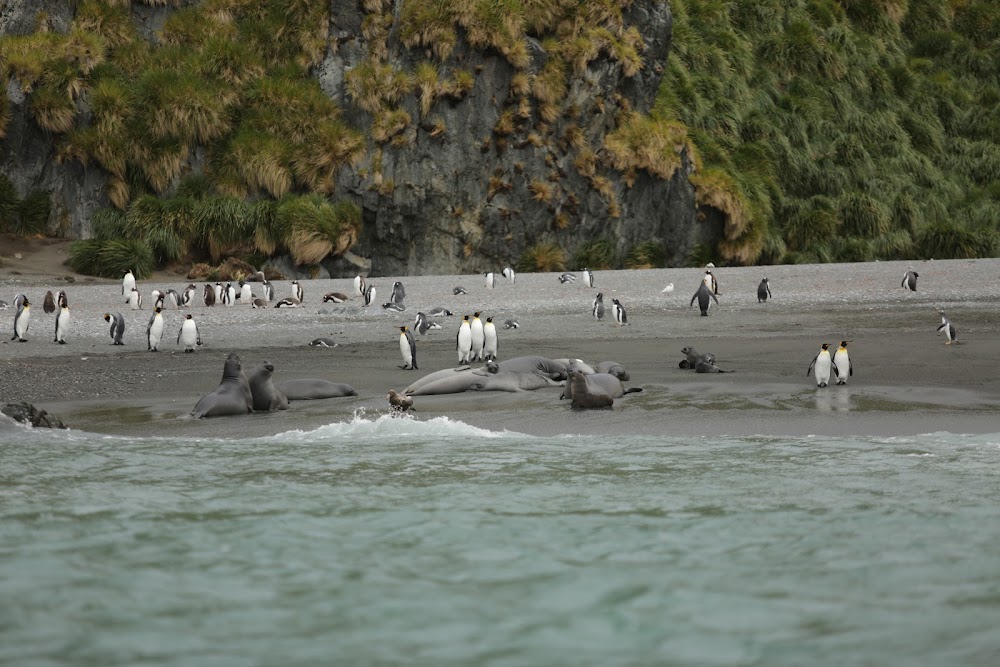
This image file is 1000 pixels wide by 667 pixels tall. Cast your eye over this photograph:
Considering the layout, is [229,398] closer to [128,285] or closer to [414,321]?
[414,321]

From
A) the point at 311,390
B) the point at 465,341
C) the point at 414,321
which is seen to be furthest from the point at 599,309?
the point at 311,390

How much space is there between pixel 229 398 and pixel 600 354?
4.14m

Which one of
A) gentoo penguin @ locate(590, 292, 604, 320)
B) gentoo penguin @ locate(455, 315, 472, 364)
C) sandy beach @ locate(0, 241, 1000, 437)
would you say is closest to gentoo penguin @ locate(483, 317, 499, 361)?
gentoo penguin @ locate(455, 315, 472, 364)

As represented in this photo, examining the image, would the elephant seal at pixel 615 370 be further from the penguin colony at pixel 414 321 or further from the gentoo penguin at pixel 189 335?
the gentoo penguin at pixel 189 335

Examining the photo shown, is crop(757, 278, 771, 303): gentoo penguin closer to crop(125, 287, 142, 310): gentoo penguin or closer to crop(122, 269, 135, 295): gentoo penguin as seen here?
crop(125, 287, 142, 310): gentoo penguin

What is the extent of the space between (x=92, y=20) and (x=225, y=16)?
119 inches

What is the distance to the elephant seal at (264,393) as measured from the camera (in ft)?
26.2

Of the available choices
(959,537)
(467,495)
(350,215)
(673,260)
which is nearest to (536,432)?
(467,495)

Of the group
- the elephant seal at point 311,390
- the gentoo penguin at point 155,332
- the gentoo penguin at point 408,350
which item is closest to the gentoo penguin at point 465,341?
the gentoo penguin at point 408,350

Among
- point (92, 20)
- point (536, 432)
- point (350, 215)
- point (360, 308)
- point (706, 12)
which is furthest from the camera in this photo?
point (706, 12)

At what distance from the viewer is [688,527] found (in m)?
4.62

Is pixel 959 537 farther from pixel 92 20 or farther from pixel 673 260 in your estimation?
pixel 92 20

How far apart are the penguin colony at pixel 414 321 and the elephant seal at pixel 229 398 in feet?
6.50

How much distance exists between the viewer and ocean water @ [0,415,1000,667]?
345cm
